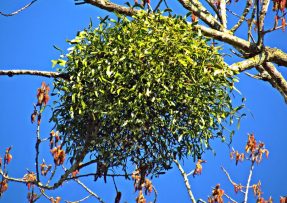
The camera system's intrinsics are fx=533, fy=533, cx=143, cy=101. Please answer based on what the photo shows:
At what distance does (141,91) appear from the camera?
12.0 feet

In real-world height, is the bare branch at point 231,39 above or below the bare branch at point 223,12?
below

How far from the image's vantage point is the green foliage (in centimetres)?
364

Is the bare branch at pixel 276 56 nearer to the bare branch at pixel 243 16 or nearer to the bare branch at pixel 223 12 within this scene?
the bare branch at pixel 243 16

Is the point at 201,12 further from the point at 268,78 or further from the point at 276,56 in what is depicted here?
the point at 268,78

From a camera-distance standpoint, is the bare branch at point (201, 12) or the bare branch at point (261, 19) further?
the bare branch at point (201, 12)

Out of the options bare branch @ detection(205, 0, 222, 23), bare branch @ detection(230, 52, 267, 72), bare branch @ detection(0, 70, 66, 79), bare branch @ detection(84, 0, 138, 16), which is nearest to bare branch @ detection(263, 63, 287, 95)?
bare branch @ detection(230, 52, 267, 72)

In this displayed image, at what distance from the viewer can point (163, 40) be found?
146 inches

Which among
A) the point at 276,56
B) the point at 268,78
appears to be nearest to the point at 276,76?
the point at 268,78

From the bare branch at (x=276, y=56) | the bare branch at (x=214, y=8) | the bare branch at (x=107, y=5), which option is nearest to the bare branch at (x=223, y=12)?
the bare branch at (x=214, y=8)

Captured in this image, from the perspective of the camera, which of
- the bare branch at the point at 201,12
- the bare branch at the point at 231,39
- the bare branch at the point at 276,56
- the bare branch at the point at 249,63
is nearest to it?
the bare branch at the point at 249,63

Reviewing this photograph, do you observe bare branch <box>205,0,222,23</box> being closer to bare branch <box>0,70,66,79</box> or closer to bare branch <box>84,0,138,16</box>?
bare branch <box>84,0,138,16</box>

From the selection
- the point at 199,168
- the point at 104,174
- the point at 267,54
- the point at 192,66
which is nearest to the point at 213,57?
the point at 192,66

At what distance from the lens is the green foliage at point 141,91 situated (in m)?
3.64

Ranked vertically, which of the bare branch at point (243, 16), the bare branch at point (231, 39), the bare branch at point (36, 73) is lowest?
the bare branch at point (36, 73)
